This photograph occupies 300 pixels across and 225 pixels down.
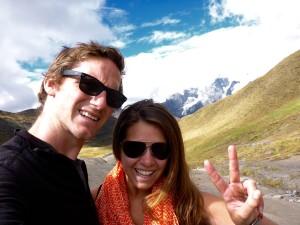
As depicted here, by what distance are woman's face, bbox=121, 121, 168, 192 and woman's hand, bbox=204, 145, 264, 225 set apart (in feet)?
3.38

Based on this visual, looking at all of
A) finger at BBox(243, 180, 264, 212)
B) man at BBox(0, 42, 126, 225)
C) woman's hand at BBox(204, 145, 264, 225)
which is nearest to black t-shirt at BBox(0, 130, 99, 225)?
man at BBox(0, 42, 126, 225)

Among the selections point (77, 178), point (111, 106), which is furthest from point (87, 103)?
point (77, 178)

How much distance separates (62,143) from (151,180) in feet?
4.78

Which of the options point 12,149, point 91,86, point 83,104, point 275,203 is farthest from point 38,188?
point 275,203

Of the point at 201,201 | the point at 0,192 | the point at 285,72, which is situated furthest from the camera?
the point at 285,72

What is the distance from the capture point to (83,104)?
3639 millimetres

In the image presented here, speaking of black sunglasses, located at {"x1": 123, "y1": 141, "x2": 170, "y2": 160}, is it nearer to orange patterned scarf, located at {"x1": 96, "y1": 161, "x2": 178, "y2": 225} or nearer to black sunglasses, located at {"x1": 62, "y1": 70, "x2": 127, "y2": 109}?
orange patterned scarf, located at {"x1": 96, "y1": 161, "x2": 178, "y2": 225}

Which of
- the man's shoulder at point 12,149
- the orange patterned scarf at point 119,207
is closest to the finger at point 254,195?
the orange patterned scarf at point 119,207

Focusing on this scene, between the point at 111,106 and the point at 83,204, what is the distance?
1334mm

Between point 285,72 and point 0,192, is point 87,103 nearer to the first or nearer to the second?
point 0,192

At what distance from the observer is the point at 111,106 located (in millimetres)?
3969

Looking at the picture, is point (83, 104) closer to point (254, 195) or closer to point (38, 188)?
point (38, 188)

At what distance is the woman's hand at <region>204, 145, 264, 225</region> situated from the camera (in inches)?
128

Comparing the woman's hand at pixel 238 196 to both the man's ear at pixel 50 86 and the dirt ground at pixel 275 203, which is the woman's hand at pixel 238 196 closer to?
the man's ear at pixel 50 86
